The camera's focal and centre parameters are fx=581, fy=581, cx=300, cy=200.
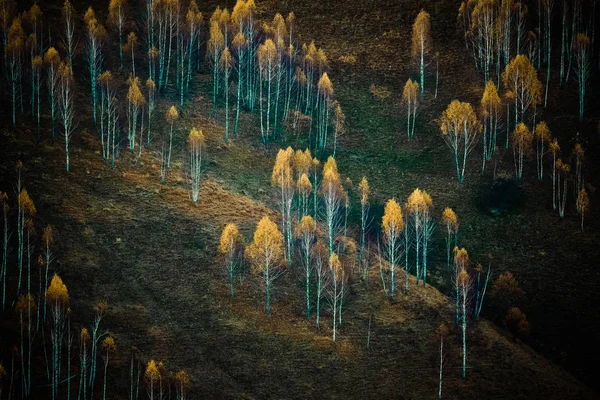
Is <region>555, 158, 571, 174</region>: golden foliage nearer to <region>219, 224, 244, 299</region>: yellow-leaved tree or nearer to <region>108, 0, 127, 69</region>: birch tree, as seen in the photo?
<region>219, 224, 244, 299</region>: yellow-leaved tree

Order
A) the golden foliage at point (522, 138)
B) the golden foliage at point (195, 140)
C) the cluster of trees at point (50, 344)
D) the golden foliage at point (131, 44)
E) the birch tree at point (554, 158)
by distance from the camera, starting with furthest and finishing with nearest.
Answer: the golden foliage at point (131, 44), the golden foliage at point (522, 138), the golden foliage at point (195, 140), the birch tree at point (554, 158), the cluster of trees at point (50, 344)

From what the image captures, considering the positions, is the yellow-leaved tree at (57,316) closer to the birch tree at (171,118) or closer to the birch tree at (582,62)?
the birch tree at (171,118)

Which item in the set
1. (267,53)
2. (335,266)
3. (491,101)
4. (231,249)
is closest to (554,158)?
(491,101)

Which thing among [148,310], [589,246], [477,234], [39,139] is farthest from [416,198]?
[39,139]

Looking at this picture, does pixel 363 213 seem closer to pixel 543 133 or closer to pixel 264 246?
pixel 264 246

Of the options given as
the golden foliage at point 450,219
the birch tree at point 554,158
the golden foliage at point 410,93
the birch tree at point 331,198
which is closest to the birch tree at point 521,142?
the birch tree at point 554,158

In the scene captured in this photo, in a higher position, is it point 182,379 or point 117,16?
point 117,16

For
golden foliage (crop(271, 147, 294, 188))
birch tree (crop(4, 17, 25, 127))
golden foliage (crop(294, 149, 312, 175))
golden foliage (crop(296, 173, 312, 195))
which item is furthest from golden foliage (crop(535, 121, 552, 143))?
birch tree (crop(4, 17, 25, 127))
